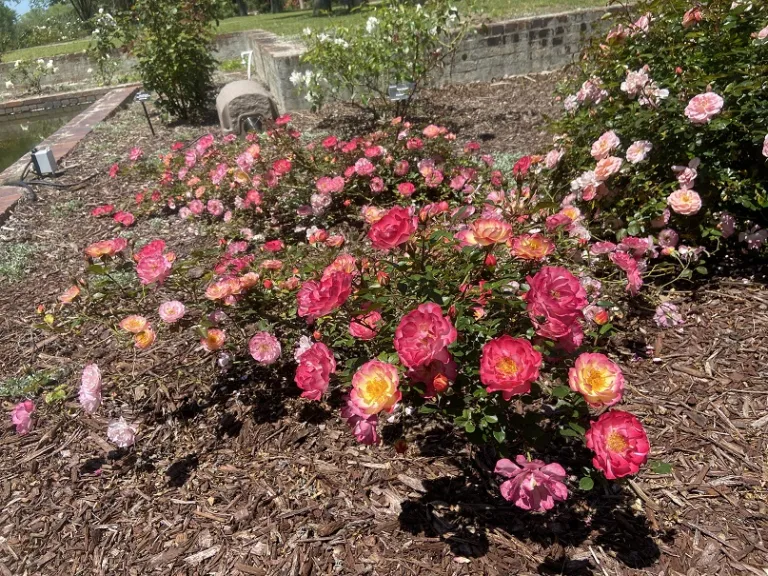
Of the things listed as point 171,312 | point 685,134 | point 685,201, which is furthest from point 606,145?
point 171,312

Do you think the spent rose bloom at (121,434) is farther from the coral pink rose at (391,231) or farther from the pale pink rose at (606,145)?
the pale pink rose at (606,145)

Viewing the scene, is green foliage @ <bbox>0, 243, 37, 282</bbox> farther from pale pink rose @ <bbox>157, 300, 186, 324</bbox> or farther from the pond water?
the pond water

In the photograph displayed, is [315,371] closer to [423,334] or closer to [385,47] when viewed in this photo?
[423,334]

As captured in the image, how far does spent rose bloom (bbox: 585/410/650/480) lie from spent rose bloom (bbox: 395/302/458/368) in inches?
17.1

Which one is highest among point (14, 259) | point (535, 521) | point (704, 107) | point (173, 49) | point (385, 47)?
point (173, 49)

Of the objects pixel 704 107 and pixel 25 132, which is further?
pixel 25 132

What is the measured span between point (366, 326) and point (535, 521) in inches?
33.3

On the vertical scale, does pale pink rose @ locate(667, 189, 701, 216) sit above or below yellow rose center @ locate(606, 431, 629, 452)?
above

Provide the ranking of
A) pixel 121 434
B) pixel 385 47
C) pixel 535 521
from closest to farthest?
1. pixel 535 521
2. pixel 121 434
3. pixel 385 47

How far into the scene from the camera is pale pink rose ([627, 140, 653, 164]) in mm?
2629

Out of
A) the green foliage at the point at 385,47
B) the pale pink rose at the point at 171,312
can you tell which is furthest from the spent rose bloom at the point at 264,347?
the green foliage at the point at 385,47

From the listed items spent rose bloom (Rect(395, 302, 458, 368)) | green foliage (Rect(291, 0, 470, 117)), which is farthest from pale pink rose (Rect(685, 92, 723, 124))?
green foliage (Rect(291, 0, 470, 117))

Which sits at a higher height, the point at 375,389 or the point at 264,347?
the point at 375,389

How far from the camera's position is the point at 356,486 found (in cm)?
195
